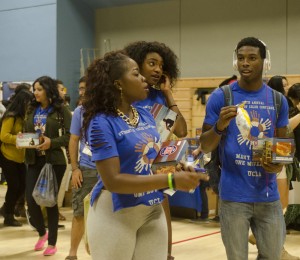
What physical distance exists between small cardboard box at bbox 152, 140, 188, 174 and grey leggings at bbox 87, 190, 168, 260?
246 mm

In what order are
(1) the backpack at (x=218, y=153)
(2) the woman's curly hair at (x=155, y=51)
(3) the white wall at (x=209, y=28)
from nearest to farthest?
(1) the backpack at (x=218, y=153), (2) the woman's curly hair at (x=155, y=51), (3) the white wall at (x=209, y=28)

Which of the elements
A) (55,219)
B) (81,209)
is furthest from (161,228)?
(55,219)

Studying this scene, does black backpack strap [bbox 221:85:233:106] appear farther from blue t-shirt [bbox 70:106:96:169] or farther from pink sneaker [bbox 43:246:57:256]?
pink sneaker [bbox 43:246:57:256]

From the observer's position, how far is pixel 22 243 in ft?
20.8

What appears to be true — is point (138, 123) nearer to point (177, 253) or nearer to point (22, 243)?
point (177, 253)

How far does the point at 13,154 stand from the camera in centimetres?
707

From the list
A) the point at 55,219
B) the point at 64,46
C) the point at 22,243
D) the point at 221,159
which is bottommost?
the point at 22,243

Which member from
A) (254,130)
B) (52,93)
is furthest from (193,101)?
(254,130)

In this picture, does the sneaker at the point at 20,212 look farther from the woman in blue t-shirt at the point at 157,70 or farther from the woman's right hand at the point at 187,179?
the woman's right hand at the point at 187,179

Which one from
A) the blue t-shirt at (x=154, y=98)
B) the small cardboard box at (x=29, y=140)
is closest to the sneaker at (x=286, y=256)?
the blue t-shirt at (x=154, y=98)

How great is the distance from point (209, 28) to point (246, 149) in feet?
32.7

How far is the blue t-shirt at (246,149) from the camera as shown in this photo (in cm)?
314

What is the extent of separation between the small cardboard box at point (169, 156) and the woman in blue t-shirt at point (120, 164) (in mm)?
85

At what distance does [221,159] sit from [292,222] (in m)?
4.00
